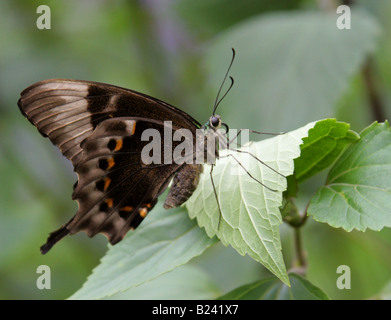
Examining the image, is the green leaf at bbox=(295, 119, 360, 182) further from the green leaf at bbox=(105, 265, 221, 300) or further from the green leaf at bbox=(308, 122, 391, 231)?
the green leaf at bbox=(105, 265, 221, 300)

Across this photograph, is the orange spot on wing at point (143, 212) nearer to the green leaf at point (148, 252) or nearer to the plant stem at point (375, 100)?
the green leaf at point (148, 252)

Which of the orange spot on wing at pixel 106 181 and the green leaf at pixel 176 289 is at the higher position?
the orange spot on wing at pixel 106 181

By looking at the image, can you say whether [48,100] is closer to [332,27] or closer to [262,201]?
[262,201]

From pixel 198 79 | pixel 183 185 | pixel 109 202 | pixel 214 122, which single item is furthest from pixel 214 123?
pixel 198 79

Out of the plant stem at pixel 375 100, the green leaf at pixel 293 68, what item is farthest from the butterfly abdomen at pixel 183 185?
the plant stem at pixel 375 100

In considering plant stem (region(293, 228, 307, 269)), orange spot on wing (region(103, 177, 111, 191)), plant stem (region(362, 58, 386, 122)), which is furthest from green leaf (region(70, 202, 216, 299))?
plant stem (region(362, 58, 386, 122))
